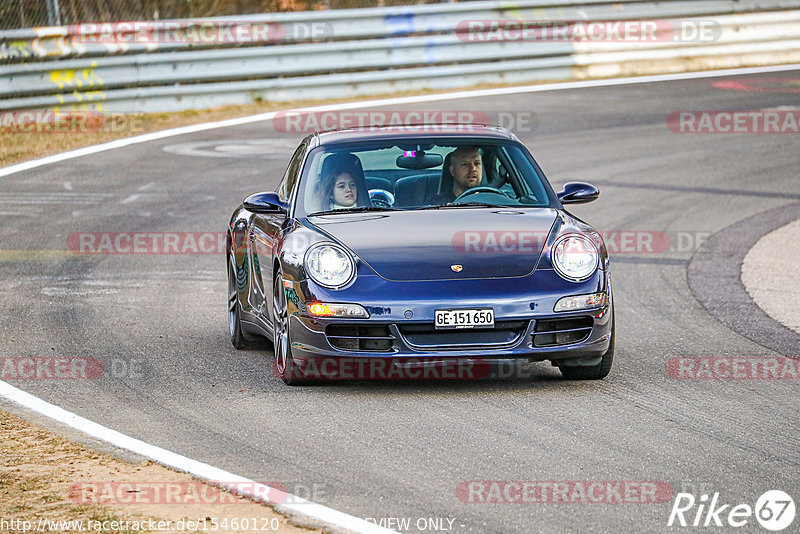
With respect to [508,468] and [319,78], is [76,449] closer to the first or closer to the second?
[508,468]

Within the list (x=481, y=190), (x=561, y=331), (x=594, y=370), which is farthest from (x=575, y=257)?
(x=481, y=190)

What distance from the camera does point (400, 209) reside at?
812 centimetres

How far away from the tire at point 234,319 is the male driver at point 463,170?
1637mm

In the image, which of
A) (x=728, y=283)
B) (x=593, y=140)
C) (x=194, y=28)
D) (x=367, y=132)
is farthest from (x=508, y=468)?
(x=194, y=28)

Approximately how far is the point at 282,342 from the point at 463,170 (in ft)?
5.60

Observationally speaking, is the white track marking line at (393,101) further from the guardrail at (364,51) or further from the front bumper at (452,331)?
the front bumper at (452,331)

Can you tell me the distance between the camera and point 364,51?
21844mm

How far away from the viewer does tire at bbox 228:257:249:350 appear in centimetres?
888

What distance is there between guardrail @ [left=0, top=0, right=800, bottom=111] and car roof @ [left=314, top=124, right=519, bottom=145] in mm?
11651
